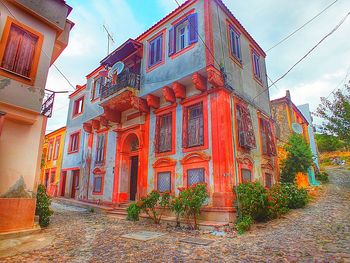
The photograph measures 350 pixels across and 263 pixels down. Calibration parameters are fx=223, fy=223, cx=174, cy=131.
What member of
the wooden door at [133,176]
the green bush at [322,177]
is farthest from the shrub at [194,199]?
the green bush at [322,177]

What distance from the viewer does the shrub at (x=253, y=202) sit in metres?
8.07

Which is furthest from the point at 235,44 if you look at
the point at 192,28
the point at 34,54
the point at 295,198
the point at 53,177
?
the point at 53,177

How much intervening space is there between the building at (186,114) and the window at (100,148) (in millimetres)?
72

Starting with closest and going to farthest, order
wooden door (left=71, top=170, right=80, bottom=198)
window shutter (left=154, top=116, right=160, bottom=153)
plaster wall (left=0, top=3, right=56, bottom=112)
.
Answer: plaster wall (left=0, top=3, right=56, bottom=112), window shutter (left=154, top=116, right=160, bottom=153), wooden door (left=71, top=170, right=80, bottom=198)

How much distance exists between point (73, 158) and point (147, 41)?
11338mm

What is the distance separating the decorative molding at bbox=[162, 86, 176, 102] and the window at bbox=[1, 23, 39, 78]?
5480 millimetres

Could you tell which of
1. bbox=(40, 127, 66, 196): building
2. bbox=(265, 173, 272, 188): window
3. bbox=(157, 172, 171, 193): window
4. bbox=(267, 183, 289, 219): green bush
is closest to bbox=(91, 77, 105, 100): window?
bbox=(40, 127, 66, 196): building

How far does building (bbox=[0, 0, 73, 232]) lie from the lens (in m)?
6.89

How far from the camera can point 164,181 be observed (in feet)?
34.7

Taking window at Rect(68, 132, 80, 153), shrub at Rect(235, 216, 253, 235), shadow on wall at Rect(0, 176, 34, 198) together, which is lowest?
shrub at Rect(235, 216, 253, 235)

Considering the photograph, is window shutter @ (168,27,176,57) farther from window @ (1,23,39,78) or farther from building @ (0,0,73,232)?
window @ (1,23,39,78)

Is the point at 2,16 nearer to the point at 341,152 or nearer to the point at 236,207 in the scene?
the point at 236,207

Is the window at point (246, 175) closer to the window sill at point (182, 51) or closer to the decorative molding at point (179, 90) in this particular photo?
the decorative molding at point (179, 90)

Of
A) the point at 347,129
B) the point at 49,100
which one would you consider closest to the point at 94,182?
the point at 49,100
